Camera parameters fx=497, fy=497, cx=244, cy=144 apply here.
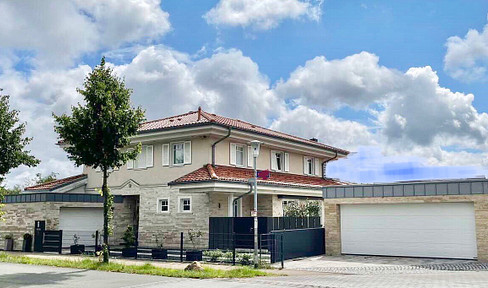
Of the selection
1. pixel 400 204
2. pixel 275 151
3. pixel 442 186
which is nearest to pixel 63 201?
pixel 275 151

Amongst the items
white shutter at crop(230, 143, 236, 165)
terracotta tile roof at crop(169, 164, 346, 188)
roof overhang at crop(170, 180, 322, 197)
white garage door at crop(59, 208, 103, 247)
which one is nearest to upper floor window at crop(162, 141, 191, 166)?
terracotta tile roof at crop(169, 164, 346, 188)

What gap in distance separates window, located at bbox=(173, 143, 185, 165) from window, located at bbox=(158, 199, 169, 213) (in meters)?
2.21

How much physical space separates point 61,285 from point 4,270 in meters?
5.22

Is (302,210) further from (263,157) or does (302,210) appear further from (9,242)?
(9,242)

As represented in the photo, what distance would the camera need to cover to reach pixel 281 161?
107 feet

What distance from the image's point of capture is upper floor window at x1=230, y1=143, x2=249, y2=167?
2828 centimetres

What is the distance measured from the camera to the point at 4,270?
59.1 feet

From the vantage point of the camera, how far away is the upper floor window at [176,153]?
90.3 ft

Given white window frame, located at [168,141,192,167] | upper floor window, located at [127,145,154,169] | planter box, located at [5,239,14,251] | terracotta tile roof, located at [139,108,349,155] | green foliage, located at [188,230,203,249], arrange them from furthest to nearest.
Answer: upper floor window, located at [127,145,154,169] < white window frame, located at [168,141,192,167] < planter box, located at [5,239,14,251] < terracotta tile roof, located at [139,108,349,155] < green foliage, located at [188,230,203,249]

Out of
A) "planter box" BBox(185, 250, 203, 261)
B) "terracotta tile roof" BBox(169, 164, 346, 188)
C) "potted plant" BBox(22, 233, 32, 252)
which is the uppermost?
"terracotta tile roof" BBox(169, 164, 346, 188)

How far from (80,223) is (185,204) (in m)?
6.63

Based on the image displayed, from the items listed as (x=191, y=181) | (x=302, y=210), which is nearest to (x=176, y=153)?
(x=191, y=181)

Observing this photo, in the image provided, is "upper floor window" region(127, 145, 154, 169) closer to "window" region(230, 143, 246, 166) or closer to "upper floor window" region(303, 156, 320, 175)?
"window" region(230, 143, 246, 166)

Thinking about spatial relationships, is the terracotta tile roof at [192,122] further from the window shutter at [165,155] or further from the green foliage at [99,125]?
the green foliage at [99,125]
